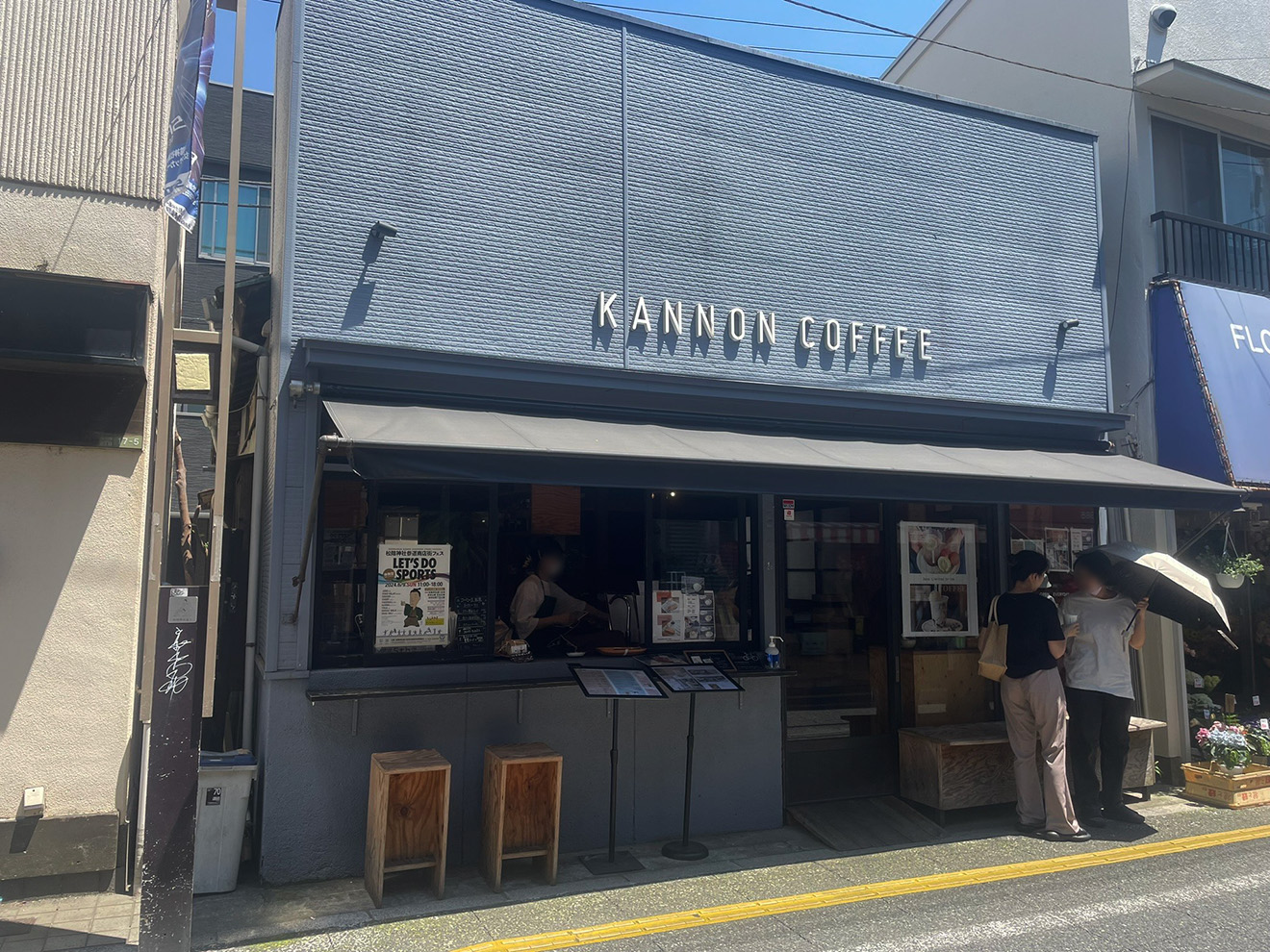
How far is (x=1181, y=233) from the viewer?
10164 mm

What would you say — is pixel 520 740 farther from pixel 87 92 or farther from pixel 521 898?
pixel 87 92

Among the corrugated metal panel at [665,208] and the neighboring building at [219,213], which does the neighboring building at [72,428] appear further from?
the neighboring building at [219,213]

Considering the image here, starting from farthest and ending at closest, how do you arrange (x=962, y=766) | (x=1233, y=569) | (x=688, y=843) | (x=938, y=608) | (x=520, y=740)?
(x=1233, y=569) < (x=938, y=608) < (x=962, y=766) < (x=688, y=843) < (x=520, y=740)

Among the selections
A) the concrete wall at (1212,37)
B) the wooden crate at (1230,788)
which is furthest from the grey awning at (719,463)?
the concrete wall at (1212,37)

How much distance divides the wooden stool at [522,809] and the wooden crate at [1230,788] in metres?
6.13

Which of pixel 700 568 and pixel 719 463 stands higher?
pixel 719 463

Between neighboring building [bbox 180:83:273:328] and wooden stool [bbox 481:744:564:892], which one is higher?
neighboring building [bbox 180:83:273:328]

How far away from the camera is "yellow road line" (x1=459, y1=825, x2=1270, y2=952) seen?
5.34 meters

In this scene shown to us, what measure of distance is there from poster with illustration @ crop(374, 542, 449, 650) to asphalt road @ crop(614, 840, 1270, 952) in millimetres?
2570

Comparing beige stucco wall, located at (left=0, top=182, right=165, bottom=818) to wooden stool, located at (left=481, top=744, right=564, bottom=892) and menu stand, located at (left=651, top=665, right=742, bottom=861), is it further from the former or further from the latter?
menu stand, located at (left=651, top=665, right=742, bottom=861)

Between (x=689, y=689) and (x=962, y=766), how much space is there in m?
2.81

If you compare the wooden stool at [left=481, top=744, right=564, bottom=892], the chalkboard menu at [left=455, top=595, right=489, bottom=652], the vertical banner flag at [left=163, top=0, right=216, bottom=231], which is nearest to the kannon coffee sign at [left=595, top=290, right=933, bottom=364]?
the chalkboard menu at [left=455, top=595, right=489, bottom=652]

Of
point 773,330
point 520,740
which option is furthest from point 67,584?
point 773,330

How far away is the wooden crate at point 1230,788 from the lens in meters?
8.41
